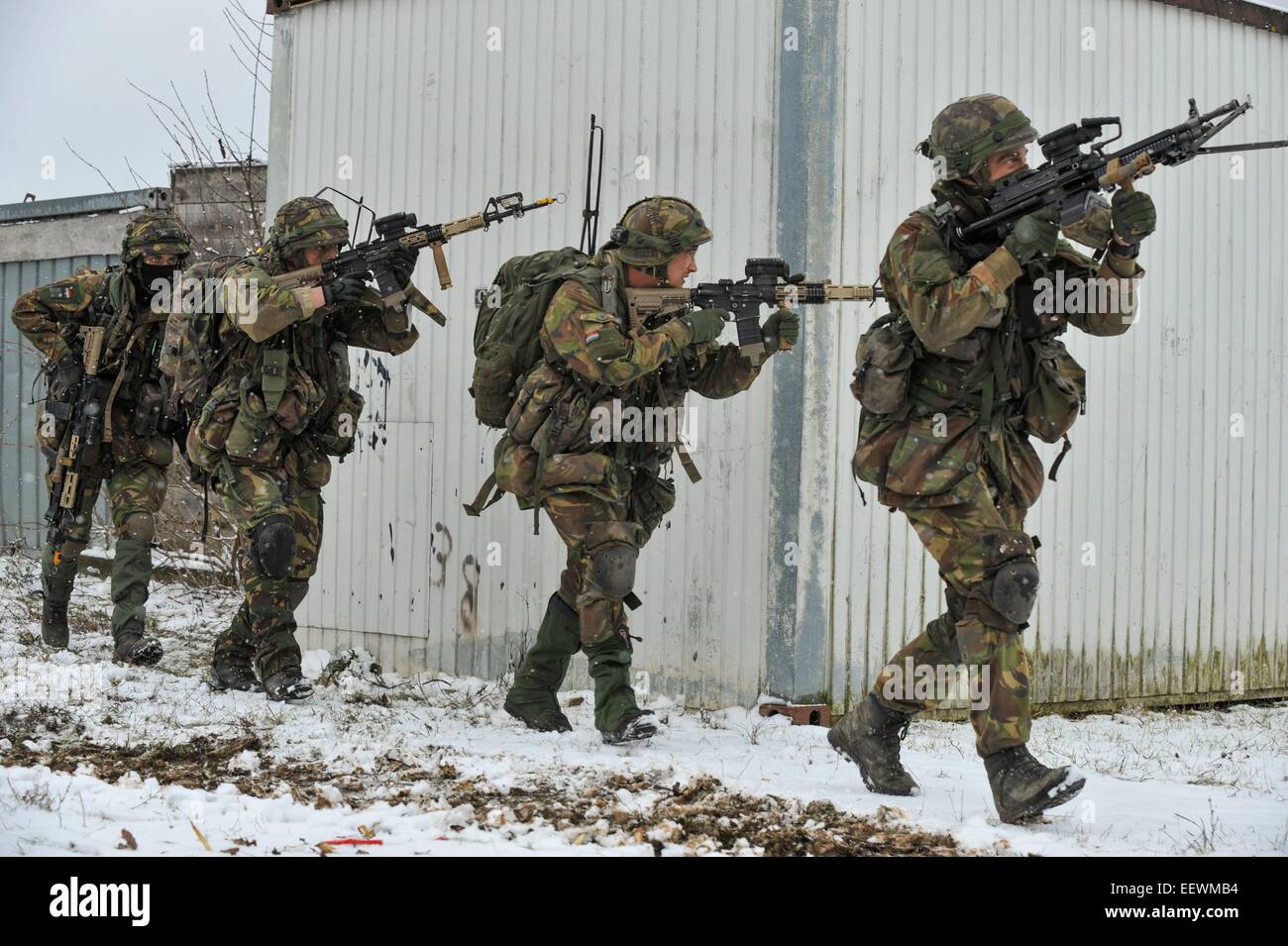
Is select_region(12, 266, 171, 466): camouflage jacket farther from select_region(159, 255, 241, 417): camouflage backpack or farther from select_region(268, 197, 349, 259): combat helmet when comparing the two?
select_region(268, 197, 349, 259): combat helmet

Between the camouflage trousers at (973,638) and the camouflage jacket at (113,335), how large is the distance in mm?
4513

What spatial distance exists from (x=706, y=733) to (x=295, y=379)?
8.19 feet

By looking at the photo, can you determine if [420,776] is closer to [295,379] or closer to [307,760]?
[307,760]

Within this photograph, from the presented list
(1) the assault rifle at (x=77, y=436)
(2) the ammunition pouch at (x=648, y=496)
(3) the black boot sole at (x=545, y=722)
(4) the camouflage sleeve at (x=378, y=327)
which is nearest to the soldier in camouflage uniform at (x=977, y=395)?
(2) the ammunition pouch at (x=648, y=496)

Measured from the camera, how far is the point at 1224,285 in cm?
741

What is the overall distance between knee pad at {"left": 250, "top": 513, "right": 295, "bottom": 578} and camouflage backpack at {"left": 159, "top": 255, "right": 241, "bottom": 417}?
0.83m

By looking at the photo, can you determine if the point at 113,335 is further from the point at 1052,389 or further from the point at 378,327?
the point at 1052,389

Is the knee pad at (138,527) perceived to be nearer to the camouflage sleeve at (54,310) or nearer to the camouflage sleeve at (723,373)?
the camouflage sleeve at (54,310)

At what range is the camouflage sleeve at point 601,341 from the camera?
198 inches

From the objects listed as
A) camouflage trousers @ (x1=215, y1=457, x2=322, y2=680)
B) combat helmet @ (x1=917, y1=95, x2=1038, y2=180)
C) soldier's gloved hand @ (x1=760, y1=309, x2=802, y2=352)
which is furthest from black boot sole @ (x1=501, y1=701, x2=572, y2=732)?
combat helmet @ (x1=917, y1=95, x2=1038, y2=180)

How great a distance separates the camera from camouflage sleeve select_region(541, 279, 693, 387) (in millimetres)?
5020

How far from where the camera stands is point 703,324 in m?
5.16

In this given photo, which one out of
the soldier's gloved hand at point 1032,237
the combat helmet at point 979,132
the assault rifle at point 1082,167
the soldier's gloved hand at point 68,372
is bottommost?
the soldier's gloved hand at point 68,372
